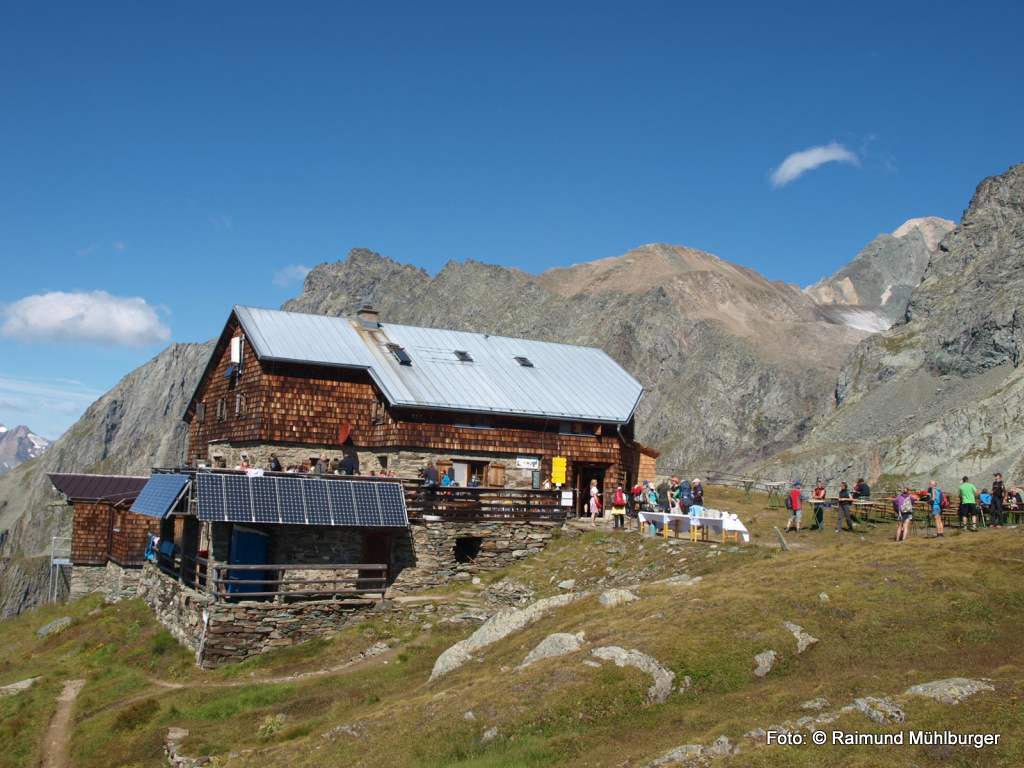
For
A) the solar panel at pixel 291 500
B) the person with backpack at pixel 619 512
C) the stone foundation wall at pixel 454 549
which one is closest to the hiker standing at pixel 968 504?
the person with backpack at pixel 619 512

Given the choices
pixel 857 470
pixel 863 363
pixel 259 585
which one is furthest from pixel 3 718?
pixel 863 363

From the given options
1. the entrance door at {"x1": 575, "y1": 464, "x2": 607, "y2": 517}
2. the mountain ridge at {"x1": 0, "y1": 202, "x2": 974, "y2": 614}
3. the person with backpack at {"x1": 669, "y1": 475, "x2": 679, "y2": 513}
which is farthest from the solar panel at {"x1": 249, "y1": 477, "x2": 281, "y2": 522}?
the mountain ridge at {"x1": 0, "y1": 202, "x2": 974, "y2": 614}

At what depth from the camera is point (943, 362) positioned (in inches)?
3644

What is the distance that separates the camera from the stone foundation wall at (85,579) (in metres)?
50.5

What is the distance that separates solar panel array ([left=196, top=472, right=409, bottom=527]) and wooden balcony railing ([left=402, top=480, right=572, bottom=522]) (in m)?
0.80

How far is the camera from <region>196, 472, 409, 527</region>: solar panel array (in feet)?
98.1

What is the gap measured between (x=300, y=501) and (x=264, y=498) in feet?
3.96

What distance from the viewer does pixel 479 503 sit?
34.8 meters

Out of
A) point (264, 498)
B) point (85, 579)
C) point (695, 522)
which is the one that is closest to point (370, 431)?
point (264, 498)

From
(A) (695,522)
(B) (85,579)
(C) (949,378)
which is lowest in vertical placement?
(B) (85,579)

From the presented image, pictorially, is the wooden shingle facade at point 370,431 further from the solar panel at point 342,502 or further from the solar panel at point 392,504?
the solar panel at point 342,502

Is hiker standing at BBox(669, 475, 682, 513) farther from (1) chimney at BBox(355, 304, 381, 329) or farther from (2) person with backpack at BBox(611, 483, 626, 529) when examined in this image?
(1) chimney at BBox(355, 304, 381, 329)

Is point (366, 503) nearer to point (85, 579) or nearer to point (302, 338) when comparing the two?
point (302, 338)

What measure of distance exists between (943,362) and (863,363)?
614 inches
